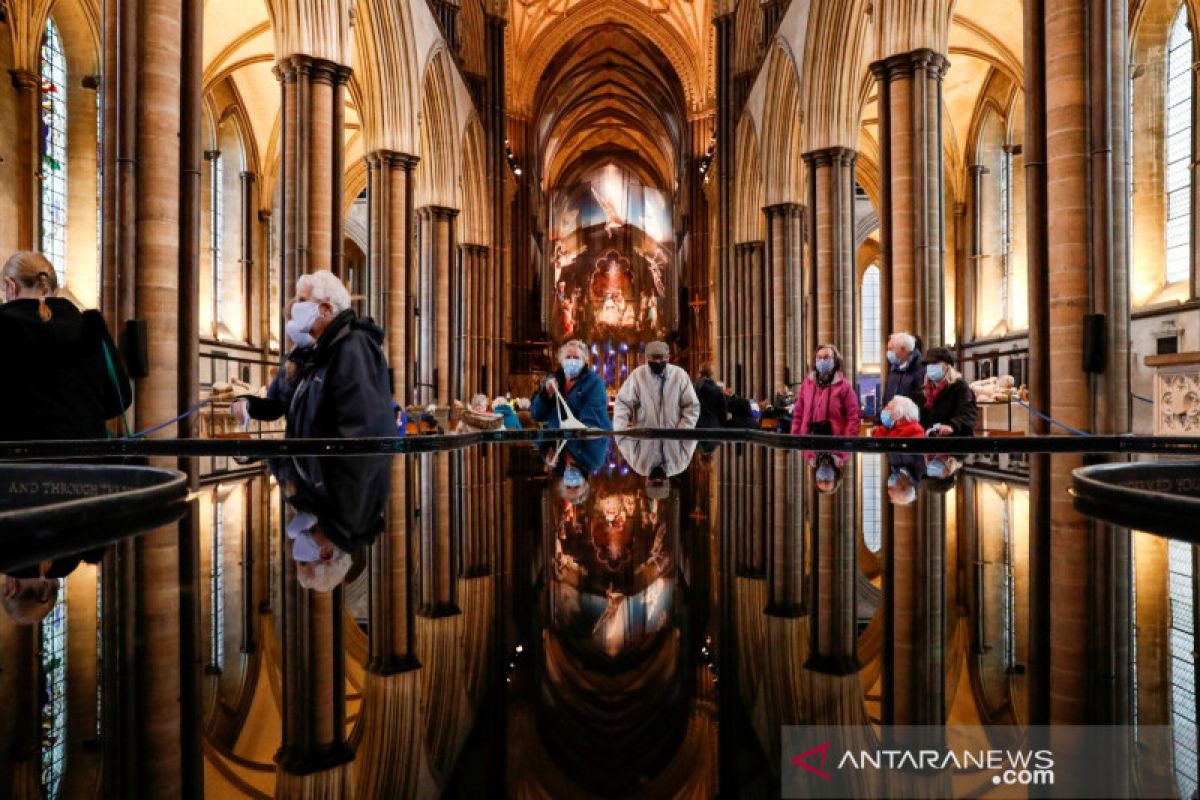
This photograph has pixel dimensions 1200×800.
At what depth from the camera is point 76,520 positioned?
164 centimetres

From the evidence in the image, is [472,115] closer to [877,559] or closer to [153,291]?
[153,291]

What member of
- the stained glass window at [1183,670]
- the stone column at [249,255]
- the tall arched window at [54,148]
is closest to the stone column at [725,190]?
the stone column at [249,255]

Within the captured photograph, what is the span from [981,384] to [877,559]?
12552 mm

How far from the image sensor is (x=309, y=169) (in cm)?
1094

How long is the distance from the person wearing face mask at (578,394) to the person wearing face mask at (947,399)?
2759 mm

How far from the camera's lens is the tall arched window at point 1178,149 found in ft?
47.8

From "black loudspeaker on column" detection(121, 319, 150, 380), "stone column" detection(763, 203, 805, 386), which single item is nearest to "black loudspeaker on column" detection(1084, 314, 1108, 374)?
"black loudspeaker on column" detection(121, 319, 150, 380)

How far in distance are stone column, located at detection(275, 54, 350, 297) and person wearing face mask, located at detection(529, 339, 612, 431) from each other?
4.76 metres

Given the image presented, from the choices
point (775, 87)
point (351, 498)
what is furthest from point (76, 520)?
point (775, 87)

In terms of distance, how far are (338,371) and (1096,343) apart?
6800mm

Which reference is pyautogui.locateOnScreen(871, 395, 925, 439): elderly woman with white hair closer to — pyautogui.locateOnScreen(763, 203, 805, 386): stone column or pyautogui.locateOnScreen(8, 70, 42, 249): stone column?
pyautogui.locateOnScreen(763, 203, 805, 386): stone column

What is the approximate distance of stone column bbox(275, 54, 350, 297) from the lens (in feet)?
35.4

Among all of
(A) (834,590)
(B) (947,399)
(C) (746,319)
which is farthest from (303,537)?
(C) (746,319)

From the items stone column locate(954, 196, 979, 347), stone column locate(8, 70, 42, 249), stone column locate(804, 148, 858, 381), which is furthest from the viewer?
stone column locate(954, 196, 979, 347)
